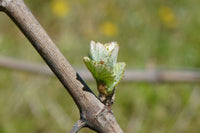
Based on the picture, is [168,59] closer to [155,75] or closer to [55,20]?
[155,75]

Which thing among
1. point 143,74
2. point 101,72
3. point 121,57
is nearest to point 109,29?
point 121,57

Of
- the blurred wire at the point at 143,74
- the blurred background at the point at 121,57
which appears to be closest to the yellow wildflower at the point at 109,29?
the blurred background at the point at 121,57

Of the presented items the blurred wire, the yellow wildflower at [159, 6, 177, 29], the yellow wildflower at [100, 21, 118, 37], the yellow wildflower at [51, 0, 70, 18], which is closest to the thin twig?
the blurred wire

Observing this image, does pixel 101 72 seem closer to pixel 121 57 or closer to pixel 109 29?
pixel 121 57

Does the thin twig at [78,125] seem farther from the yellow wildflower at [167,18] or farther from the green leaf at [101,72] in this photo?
the yellow wildflower at [167,18]

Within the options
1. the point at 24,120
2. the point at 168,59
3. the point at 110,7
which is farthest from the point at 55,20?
the point at 24,120

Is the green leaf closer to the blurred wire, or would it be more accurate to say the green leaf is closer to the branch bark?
the branch bark
